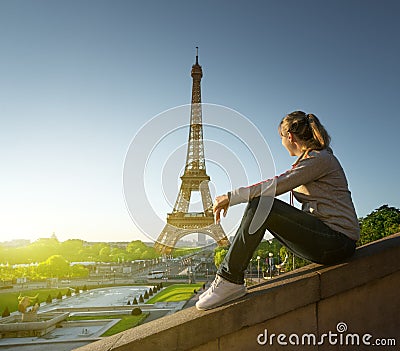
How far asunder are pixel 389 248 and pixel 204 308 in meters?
1.08

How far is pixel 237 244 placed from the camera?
6.82 ft

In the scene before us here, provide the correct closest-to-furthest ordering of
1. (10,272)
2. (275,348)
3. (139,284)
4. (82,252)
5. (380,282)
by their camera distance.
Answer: (275,348) → (380,282) → (139,284) → (10,272) → (82,252)

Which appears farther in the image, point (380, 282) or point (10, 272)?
point (10, 272)

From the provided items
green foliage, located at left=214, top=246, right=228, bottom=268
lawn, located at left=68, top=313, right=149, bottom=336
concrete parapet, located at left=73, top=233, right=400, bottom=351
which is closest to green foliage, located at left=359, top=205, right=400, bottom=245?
lawn, located at left=68, top=313, right=149, bottom=336

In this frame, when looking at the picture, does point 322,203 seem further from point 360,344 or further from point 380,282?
point 360,344

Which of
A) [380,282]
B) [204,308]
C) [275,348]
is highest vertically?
[380,282]

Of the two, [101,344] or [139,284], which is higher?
[139,284]

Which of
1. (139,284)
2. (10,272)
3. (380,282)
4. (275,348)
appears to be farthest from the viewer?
(10,272)

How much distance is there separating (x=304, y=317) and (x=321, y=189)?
69 cm

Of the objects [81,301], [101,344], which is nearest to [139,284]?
[81,301]

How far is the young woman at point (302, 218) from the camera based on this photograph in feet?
6.84

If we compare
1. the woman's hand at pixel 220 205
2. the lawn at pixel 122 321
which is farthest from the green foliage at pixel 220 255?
the woman's hand at pixel 220 205

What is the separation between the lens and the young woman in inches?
82.1

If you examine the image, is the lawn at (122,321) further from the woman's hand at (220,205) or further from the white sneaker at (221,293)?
the woman's hand at (220,205)
